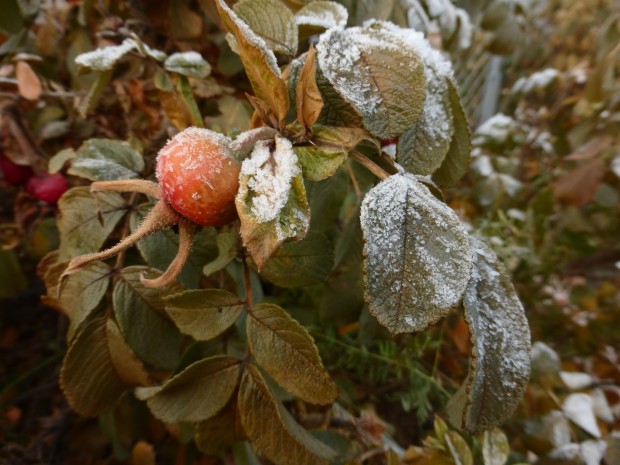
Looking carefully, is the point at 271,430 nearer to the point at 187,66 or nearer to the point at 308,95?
the point at 308,95

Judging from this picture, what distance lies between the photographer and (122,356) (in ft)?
1.66

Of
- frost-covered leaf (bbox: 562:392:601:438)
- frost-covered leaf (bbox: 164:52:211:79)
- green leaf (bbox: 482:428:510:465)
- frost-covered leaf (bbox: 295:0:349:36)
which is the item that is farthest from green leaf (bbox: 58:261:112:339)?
frost-covered leaf (bbox: 562:392:601:438)

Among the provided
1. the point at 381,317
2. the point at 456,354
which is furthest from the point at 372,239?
the point at 456,354

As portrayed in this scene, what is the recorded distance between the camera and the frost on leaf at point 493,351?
39 cm

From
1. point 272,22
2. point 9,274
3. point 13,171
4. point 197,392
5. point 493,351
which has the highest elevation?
point 272,22

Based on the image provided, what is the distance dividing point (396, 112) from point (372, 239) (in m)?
0.11

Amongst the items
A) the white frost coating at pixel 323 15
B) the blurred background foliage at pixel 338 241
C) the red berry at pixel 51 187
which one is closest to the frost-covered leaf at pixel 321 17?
the white frost coating at pixel 323 15

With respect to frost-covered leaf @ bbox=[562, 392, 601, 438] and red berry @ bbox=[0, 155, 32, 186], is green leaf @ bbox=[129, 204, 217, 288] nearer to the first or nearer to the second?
red berry @ bbox=[0, 155, 32, 186]

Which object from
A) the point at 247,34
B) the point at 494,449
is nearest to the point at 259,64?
the point at 247,34

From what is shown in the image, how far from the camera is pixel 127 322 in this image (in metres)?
0.50

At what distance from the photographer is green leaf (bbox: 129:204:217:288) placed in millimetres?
493

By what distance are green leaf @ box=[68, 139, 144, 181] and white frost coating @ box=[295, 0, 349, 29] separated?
24 cm

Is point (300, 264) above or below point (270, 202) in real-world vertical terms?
below

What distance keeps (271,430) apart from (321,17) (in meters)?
0.43
